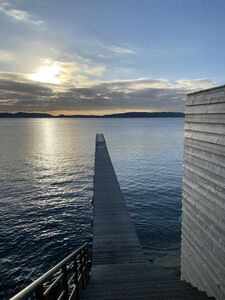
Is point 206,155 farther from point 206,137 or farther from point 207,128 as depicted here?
point 207,128

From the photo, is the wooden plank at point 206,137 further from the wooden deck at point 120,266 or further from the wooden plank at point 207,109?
the wooden deck at point 120,266

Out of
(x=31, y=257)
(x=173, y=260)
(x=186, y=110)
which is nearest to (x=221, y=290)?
(x=186, y=110)

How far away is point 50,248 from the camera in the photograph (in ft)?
74.5

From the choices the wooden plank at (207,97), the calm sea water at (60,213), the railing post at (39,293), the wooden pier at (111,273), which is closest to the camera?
the railing post at (39,293)

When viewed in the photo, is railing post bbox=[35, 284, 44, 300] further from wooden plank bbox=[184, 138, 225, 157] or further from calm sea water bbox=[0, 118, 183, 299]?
calm sea water bbox=[0, 118, 183, 299]

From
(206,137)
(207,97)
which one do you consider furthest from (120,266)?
(207,97)

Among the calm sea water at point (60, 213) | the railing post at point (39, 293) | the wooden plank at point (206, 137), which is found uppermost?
the wooden plank at point (206, 137)

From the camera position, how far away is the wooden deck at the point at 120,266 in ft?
27.4

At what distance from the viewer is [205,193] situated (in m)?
8.07

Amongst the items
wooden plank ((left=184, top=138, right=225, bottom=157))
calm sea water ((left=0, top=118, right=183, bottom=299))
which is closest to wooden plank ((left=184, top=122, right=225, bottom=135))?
wooden plank ((left=184, top=138, right=225, bottom=157))

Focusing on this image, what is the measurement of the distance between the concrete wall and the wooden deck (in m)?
0.69

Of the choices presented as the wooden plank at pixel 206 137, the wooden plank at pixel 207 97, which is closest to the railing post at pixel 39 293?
the wooden plank at pixel 206 137

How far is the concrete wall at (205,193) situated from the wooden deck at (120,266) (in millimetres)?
695

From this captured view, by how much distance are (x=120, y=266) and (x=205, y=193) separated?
6.41 m
